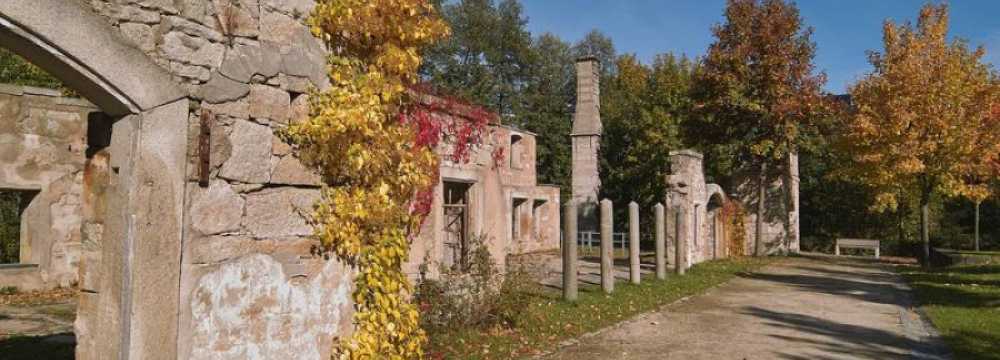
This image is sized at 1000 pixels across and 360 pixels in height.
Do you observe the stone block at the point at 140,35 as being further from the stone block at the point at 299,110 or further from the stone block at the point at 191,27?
the stone block at the point at 299,110

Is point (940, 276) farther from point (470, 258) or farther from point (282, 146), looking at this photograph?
point (282, 146)

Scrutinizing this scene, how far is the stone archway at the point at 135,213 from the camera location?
11.5 feet

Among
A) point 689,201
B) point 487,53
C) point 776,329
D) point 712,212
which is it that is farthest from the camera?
point 487,53

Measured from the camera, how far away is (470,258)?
7840 mm

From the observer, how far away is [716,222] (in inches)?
846

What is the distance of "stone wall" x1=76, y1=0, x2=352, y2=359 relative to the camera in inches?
149

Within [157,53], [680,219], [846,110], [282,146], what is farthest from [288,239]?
[846,110]

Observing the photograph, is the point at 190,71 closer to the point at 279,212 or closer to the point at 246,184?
the point at 246,184

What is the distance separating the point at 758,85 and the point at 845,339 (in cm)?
1634

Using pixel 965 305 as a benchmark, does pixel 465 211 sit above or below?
above

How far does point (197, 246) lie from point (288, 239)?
66cm

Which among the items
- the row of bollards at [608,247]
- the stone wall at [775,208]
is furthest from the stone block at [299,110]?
the stone wall at [775,208]

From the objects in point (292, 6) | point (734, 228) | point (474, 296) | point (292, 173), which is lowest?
point (474, 296)

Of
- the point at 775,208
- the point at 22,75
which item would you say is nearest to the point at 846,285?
the point at 775,208
